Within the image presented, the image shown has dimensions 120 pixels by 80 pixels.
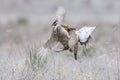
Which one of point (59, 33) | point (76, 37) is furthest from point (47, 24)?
point (59, 33)

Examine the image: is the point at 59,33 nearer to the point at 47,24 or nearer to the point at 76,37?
the point at 76,37

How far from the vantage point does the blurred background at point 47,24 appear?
8.53 metres

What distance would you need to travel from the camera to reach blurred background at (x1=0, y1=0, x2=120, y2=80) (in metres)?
8.53

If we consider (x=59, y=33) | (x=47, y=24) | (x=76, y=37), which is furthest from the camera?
(x=47, y=24)

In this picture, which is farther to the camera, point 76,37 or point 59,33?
point 76,37

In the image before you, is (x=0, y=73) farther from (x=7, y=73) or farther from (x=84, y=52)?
(x=84, y=52)

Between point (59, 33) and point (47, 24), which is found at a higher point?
point (59, 33)

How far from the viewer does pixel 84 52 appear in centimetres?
907

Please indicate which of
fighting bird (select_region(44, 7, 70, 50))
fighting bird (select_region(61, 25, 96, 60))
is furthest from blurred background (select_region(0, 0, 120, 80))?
fighting bird (select_region(61, 25, 96, 60))

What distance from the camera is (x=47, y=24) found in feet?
73.9

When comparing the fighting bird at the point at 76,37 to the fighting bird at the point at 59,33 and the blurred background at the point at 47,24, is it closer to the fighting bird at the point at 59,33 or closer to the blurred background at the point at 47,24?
the fighting bird at the point at 59,33

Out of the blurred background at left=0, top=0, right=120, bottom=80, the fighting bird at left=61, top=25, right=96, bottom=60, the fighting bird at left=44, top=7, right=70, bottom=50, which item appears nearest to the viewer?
the fighting bird at left=44, top=7, right=70, bottom=50

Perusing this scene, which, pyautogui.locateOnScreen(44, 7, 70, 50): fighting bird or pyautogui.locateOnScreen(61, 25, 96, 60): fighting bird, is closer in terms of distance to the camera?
pyautogui.locateOnScreen(44, 7, 70, 50): fighting bird

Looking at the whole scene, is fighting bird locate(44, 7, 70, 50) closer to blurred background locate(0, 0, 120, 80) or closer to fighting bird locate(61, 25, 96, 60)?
fighting bird locate(61, 25, 96, 60)
